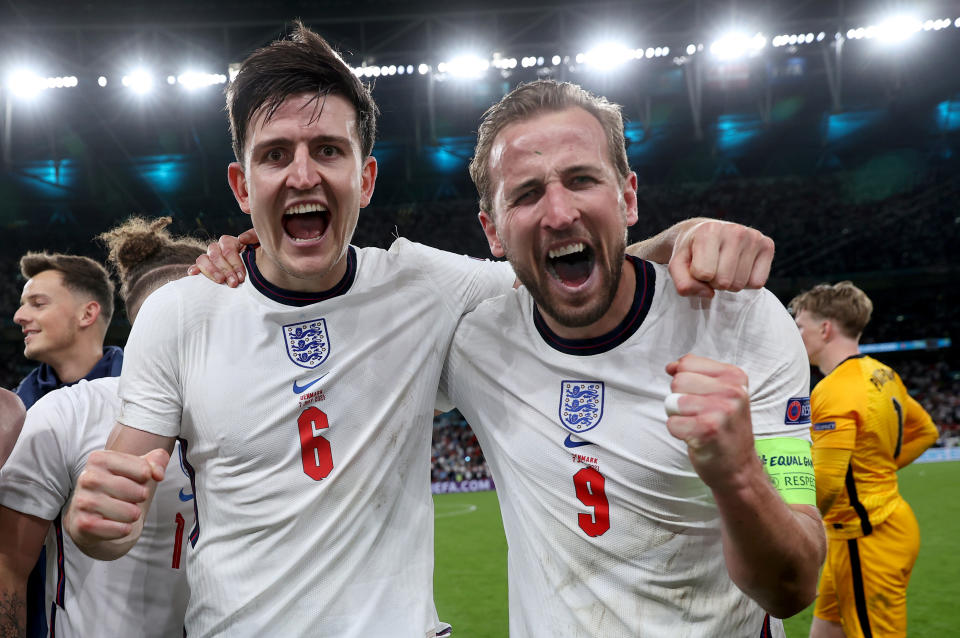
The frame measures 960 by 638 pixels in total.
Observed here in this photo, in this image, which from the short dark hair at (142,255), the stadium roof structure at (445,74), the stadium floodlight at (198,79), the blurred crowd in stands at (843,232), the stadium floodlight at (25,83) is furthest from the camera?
the blurred crowd in stands at (843,232)

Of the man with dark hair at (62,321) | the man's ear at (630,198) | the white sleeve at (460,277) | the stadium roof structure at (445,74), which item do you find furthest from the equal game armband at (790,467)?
the stadium roof structure at (445,74)

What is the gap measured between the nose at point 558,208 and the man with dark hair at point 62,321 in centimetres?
251

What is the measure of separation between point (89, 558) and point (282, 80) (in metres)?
1.82

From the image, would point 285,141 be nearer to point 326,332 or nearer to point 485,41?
point 326,332

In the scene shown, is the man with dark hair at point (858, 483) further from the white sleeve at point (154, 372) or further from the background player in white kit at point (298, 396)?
the white sleeve at point (154, 372)

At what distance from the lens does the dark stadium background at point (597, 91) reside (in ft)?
67.8

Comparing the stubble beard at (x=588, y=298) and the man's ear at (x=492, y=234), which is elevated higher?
the man's ear at (x=492, y=234)

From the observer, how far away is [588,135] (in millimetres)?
2049

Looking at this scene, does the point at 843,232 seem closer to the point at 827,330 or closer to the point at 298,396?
the point at 827,330

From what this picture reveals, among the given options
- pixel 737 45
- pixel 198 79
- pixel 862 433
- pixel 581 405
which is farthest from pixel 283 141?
pixel 737 45

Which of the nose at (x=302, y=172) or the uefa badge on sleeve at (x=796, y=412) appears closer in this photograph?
the uefa badge on sleeve at (x=796, y=412)

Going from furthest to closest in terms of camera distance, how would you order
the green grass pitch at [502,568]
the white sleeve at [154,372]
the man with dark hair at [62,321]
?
the green grass pitch at [502,568]
the man with dark hair at [62,321]
the white sleeve at [154,372]

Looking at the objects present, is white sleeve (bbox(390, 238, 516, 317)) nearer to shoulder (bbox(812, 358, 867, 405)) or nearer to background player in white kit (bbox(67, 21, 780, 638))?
background player in white kit (bbox(67, 21, 780, 638))

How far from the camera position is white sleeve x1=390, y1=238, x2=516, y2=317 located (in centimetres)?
246
